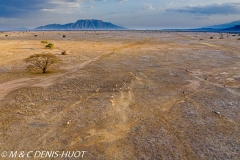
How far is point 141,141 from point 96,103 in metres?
5.13

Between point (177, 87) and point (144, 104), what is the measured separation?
461 cm

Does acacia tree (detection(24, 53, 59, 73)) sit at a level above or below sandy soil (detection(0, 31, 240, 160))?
above

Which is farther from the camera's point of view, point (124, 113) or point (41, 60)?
point (41, 60)

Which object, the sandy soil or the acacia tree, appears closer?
the sandy soil

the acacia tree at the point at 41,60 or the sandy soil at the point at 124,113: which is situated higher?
the acacia tree at the point at 41,60

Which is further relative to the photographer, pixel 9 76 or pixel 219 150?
pixel 9 76

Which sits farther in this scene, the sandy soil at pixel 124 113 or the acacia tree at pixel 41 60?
the acacia tree at pixel 41 60

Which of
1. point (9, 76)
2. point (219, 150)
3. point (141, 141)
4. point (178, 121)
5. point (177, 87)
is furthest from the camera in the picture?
point (9, 76)

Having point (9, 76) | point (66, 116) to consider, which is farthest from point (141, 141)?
point (9, 76)

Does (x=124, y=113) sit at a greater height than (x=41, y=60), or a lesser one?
lesser

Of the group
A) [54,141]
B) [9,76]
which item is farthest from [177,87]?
[9,76]

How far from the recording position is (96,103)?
13.6 m

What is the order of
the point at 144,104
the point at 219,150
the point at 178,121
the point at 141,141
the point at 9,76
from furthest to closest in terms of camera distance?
the point at 9,76 → the point at 144,104 → the point at 178,121 → the point at 141,141 → the point at 219,150

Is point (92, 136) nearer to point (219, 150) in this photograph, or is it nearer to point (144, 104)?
point (144, 104)
